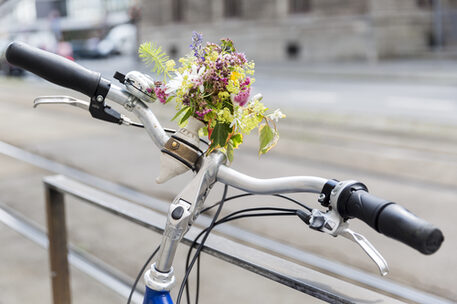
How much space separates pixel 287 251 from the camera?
3.89 m

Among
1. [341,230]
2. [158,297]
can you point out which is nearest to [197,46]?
[341,230]

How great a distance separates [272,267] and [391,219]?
58cm

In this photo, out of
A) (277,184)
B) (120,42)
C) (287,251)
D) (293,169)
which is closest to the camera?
(277,184)

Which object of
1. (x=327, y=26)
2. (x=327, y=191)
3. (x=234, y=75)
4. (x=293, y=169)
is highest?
Answer: (x=234, y=75)

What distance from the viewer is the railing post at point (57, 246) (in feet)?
7.75

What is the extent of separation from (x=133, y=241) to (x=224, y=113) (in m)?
3.00

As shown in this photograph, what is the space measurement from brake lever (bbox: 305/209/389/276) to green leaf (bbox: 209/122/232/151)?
28 cm

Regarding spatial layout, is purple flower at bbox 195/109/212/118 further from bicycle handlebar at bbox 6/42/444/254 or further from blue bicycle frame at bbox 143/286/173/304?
blue bicycle frame at bbox 143/286/173/304

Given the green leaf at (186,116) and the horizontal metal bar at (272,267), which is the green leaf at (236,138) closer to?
the green leaf at (186,116)

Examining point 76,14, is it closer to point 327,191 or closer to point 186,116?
point 186,116

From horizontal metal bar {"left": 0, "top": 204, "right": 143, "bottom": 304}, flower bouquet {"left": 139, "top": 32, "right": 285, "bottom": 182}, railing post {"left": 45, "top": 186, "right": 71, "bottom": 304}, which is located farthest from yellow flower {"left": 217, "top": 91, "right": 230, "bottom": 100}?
railing post {"left": 45, "top": 186, "right": 71, "bottom": 304}

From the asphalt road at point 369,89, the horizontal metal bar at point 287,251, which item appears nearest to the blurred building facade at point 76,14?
the asphalt road at point 369,89

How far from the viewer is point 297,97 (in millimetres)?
13492

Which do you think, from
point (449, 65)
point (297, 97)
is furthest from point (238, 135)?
point (449, 65)
